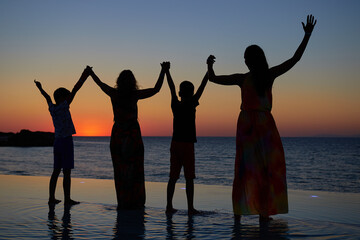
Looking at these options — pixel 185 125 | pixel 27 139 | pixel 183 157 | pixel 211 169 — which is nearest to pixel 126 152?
pixel 183 157

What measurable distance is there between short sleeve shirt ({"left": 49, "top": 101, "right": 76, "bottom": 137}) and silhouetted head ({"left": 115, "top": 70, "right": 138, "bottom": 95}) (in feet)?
3.32

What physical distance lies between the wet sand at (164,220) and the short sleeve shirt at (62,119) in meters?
1.09

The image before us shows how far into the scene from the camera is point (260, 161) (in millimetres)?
4066

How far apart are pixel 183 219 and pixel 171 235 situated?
0.91 meters

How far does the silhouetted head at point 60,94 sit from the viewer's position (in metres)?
5.58

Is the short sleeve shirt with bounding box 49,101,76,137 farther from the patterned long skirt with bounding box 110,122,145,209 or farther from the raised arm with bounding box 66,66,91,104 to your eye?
the patterned long skirt with bounding box 110,122,145,209

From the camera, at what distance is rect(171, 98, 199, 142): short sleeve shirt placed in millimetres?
4938

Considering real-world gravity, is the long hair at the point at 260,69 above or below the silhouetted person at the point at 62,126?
above

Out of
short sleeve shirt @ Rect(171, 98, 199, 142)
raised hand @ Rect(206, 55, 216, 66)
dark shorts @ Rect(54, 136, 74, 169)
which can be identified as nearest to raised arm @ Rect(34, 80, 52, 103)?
dark shorts @ Rect(54, 136, 74, 169)

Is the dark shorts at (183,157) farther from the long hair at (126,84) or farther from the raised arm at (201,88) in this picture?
the long hair at (126,84)

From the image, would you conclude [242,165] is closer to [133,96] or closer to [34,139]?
[133,96]

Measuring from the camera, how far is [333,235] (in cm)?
377

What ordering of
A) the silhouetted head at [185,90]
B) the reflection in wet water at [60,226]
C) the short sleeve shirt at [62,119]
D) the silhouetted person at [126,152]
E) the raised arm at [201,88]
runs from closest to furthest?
the reflection in wet water at [60,226] < the raised arm at [201,88] < the silhouetted head at [185,90] < the silhouetted person at [126,152] < the short sleeve shirt at [62,119]

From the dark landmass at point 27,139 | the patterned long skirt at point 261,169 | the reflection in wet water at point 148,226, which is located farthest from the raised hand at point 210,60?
the dark landmass at point 27,139
